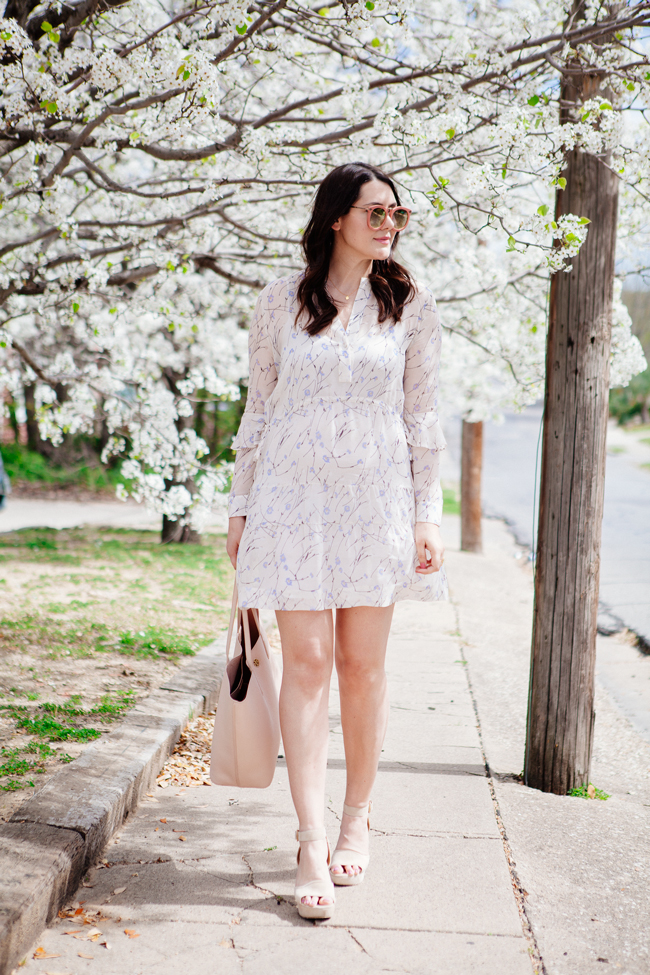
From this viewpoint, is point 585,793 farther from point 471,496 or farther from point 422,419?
point 471,496

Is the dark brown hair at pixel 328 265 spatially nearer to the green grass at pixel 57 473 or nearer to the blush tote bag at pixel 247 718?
the blush tote bag at pixel 247 718

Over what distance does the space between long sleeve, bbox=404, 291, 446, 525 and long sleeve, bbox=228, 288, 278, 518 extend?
1.38ft

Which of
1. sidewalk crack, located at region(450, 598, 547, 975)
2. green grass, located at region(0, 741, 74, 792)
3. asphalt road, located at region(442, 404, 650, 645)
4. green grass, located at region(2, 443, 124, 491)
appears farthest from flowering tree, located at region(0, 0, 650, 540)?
green grass, located at region(2, 443, 124, 491)

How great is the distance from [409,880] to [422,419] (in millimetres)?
1376

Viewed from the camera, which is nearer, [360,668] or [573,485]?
[360,668]

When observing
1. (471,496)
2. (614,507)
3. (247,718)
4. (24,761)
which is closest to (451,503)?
(614,507)

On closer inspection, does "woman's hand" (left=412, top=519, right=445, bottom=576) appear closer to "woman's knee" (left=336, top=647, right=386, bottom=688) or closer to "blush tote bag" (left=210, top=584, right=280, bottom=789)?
"woman's knee" (left=336, top=647, right=386, bottom=688)

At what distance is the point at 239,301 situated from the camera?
28.9 feet

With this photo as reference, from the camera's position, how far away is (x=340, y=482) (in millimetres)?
2467

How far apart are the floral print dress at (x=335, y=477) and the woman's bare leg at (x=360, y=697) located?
104 millimetres

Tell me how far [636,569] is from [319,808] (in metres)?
7.82

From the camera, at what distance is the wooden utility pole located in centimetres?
330

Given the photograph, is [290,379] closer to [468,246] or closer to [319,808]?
[319,808]

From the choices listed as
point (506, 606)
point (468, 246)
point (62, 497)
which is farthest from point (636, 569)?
point (62, 497)
